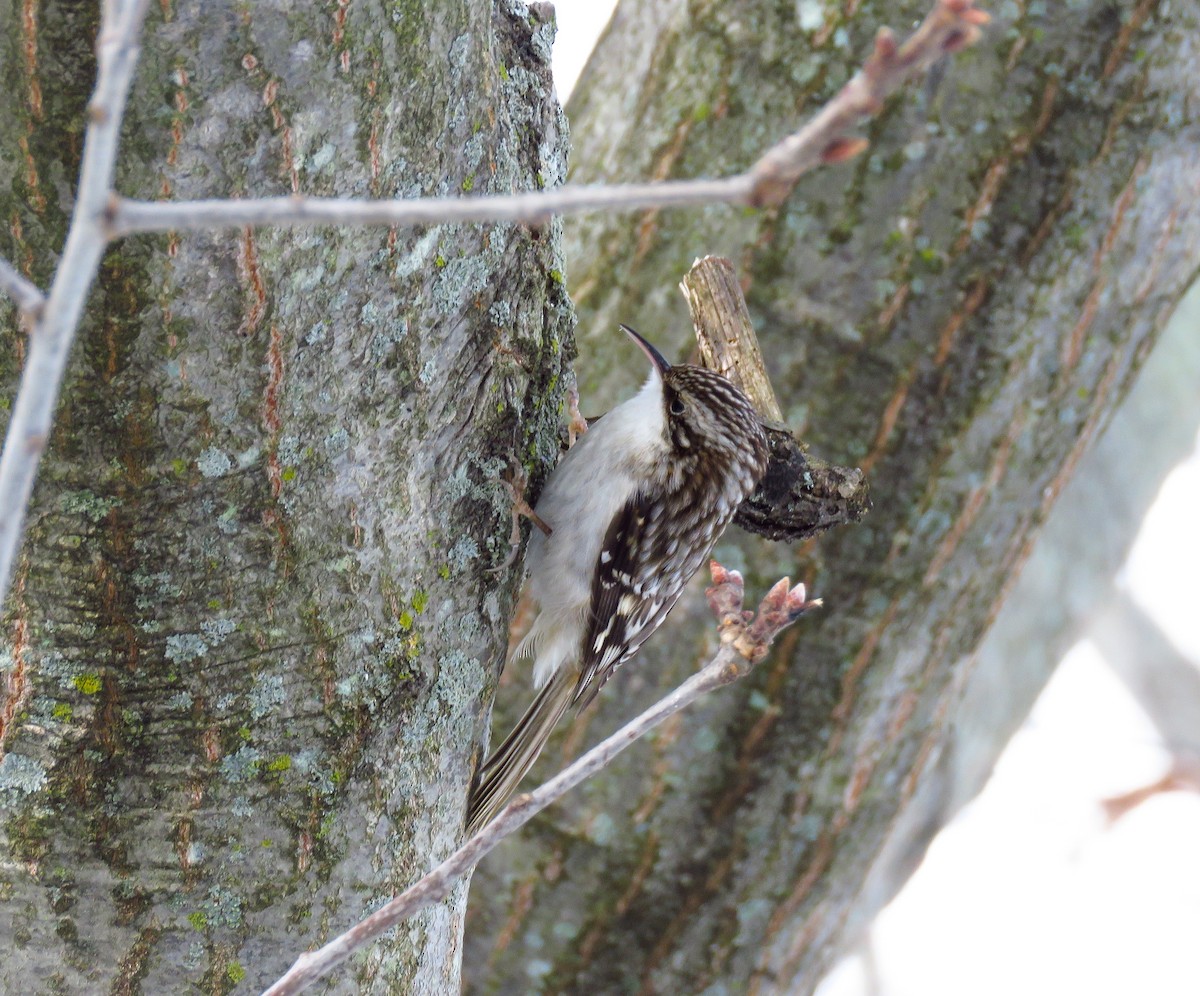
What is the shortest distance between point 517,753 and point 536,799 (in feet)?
4.74

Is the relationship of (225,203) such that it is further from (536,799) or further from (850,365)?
(850,365)

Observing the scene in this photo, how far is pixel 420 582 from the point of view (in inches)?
70.6

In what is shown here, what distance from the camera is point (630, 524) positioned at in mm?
2781

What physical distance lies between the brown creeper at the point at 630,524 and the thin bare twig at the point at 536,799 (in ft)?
4.12

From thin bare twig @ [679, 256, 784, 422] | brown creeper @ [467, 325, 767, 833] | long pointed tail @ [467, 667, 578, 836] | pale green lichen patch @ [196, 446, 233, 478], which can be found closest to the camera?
pale green lichen patch @ [196, 446, 233, 478]

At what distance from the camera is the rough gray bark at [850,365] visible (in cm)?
266

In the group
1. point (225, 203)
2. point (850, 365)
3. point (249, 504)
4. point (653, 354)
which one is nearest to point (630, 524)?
point (653, 354)

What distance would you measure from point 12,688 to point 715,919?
205 cm

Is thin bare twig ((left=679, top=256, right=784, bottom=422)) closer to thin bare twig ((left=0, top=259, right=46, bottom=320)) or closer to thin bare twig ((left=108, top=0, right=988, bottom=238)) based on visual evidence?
thin bare twig ((left=108, top=0, right=988, bottom=238))

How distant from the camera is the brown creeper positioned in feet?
8.64

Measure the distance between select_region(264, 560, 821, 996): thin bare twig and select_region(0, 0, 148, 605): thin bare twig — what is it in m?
0.53

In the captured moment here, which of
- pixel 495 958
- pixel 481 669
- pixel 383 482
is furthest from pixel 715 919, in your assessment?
pixel 383 482

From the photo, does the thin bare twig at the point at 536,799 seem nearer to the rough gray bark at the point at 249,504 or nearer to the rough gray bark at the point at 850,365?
the rough gray bark at the point at 249,504

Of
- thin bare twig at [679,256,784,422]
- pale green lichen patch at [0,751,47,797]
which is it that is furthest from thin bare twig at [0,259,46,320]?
thin bare twig at [679,256,784,422]
